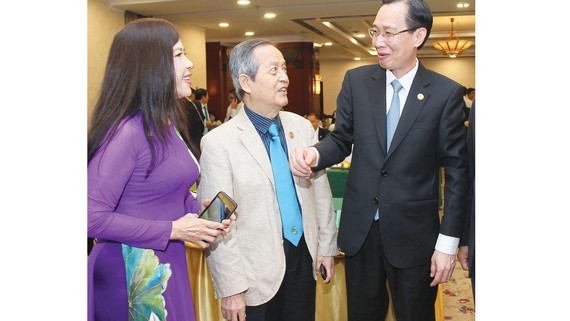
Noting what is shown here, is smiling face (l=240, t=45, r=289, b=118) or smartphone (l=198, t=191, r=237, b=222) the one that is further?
smiling face (l=240, t=45, r=289, b=118)

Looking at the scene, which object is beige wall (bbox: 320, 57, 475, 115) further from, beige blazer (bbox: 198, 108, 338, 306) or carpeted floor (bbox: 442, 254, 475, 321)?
beige blazer (bbox: 198, 108, 338, 306)

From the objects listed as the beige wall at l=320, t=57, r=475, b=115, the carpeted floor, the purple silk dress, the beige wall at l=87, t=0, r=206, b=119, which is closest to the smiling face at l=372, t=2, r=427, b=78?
the purple silk dress

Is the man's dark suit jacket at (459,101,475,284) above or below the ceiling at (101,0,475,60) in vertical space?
below

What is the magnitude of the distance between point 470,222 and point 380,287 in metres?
0.47

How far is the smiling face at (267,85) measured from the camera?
212cm

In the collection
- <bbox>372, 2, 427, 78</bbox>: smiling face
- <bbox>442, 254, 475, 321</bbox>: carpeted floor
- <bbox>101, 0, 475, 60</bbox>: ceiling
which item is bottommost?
<bbox>442, 254, 475, 321</bbox>: carpeted floor

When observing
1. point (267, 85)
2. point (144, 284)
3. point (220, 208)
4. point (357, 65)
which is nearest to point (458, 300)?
point (267, 85)

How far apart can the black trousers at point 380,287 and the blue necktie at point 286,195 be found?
0.23m

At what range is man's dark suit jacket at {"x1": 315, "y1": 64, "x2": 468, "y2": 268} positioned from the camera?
1934 millimetres

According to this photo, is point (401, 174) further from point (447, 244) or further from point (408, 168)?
point (447, 244)

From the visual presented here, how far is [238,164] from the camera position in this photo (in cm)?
201

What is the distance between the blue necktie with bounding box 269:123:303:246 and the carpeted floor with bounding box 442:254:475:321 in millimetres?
2225
